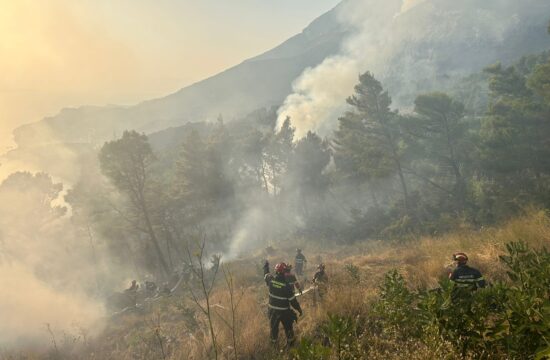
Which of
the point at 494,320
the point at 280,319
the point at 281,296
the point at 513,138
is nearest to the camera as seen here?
the point at 494,320

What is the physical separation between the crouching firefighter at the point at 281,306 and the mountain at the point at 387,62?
2762 inches

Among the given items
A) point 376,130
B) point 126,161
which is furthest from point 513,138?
point 126,161

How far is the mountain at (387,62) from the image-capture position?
314 ft

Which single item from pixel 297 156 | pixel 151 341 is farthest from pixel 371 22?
pixel 151 341

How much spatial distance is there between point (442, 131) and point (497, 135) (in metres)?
4.65

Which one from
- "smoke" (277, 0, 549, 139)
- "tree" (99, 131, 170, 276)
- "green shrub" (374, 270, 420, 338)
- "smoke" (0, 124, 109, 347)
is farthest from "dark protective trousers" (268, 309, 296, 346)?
"smoke" (277, 0, 549, 139)

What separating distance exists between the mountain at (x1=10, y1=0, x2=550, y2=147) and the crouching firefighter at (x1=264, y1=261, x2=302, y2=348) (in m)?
70.2

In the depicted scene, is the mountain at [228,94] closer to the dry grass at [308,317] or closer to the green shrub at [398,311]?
the dry grass at [308,317]

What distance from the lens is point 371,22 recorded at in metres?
182

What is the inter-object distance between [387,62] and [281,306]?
4944 inches

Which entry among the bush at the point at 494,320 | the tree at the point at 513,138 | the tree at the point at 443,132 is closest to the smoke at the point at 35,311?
the bush at the point at 494,320

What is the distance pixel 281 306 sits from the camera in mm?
6898

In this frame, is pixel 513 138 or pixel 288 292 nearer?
pixel 288 292

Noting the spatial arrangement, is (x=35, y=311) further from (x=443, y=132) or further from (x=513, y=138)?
(x=513, y=138)
